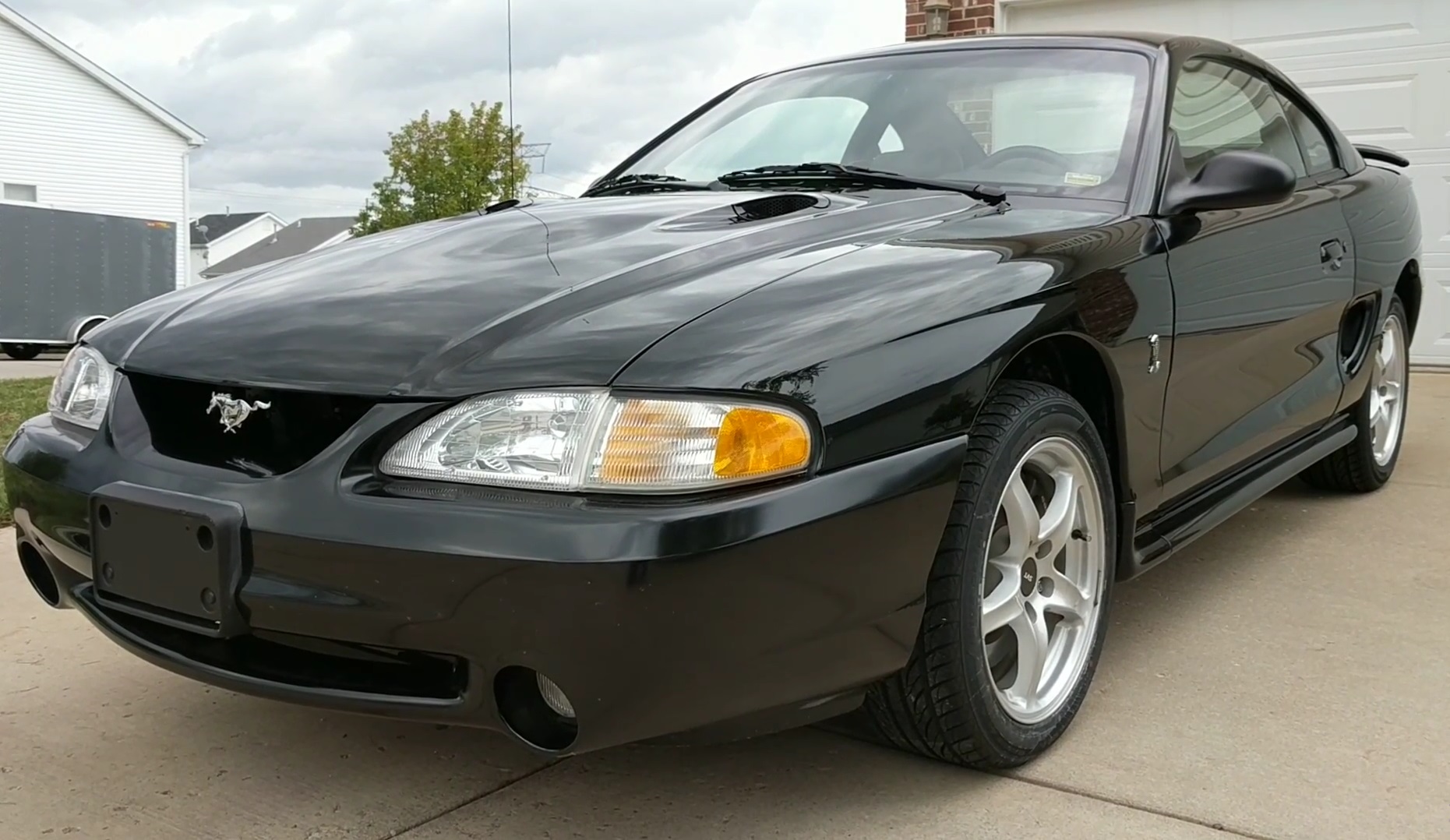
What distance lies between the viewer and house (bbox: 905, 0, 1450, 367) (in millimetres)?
7637

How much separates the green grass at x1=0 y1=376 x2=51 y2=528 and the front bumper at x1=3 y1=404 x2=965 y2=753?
9.85ft

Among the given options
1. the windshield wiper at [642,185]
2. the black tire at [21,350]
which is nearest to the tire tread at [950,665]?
the windshield wiper at [642,185]

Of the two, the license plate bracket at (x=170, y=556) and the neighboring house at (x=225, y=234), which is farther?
the neighboring house at (x=225, y=234)

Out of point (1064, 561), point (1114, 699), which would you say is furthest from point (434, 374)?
point (1114, 699)

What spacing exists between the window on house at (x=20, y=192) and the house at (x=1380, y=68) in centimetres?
2461

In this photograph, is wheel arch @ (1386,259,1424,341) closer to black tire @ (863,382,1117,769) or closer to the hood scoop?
the hood scoop

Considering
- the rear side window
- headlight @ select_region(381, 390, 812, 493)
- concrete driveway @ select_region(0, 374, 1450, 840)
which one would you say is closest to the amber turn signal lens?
headlight @ select_region(381, 390, 812, 493)

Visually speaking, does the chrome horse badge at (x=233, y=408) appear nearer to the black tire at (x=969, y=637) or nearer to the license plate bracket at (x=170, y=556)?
the license plate bracket at (x=170, y=556)

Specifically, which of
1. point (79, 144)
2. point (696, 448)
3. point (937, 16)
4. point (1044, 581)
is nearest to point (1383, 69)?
point (937, 16)

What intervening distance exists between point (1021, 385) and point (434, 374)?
1.03 meters

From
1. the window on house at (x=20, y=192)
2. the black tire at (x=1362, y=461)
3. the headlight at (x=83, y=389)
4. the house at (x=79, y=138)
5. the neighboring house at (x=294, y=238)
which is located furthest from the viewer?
the neighboring house at (x=294, y=238)

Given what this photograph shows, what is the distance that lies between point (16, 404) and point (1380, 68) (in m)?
8.15

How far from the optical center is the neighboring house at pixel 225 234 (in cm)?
5438

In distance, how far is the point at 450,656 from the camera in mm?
1815
